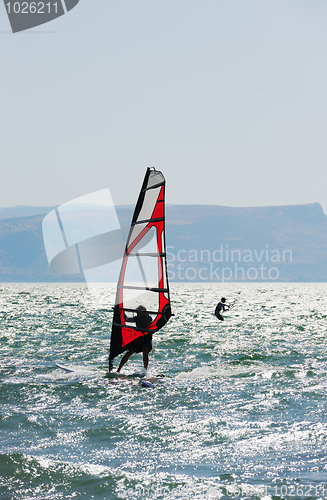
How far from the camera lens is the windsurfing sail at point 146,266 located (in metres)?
12.9

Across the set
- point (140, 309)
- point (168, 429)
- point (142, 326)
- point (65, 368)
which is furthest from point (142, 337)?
point (168, 429)

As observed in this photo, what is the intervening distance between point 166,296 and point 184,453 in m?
5.79

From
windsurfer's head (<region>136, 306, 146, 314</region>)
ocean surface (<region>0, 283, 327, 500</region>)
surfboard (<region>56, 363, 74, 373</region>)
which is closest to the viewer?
ocean surface (<region>0, 283, 327, 500</region>)

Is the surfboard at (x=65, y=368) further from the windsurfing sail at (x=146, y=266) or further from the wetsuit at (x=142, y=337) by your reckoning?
the wetsuit at (x=142, y=337)

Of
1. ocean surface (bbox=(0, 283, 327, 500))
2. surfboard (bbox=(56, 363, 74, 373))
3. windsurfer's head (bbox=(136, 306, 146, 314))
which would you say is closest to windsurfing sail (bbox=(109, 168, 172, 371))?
windsurfer's head (bbox=(136, 306, 146, 314))

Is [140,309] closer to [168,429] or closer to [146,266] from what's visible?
[146,266]

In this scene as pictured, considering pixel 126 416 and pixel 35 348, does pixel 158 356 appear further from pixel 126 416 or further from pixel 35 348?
pixel 126 416

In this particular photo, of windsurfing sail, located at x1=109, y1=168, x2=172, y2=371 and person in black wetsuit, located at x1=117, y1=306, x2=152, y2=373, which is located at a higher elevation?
windsurfing sail, located at x1=109, y1=168, x2=172, y2=371

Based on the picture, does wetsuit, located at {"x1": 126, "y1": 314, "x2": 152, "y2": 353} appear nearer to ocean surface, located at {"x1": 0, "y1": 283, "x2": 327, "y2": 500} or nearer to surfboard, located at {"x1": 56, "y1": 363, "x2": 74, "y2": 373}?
ocean surface, located at {"x1": 0, "y1": 283, "x2": 327, "y2": 500}

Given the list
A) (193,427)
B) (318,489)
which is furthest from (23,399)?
(318,489)

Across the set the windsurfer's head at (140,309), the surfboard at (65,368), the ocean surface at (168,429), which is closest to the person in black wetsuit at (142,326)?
the windsurfer's head at (140,309)

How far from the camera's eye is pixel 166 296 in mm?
13383

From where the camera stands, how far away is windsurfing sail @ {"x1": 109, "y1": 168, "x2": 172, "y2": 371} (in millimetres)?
12859

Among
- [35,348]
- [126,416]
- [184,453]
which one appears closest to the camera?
Answer: [184,453]
